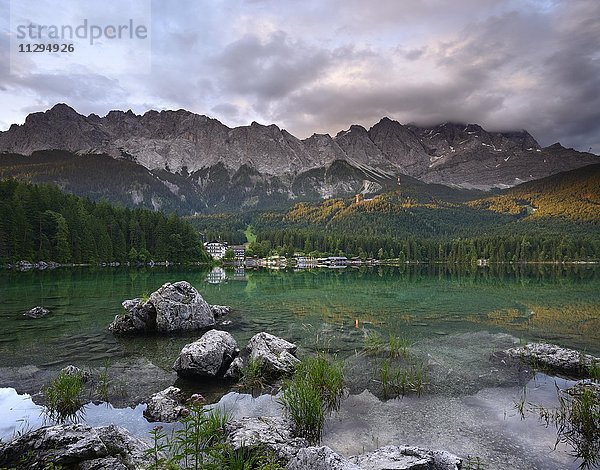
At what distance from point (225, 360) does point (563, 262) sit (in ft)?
747

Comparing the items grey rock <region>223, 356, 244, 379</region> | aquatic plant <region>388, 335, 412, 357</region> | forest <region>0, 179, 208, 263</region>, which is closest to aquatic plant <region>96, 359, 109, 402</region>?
grey rock <region>223, 356, 244, 379</region>

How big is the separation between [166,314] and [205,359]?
11893 millimetres

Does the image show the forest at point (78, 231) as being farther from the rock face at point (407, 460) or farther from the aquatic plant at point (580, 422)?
the aquatic plant at point (580, 422)

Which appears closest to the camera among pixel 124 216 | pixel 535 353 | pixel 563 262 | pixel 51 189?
pixel 535 353

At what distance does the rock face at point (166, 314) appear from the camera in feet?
91.0

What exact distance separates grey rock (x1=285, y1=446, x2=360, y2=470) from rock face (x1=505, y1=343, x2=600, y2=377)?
1567 centimetres

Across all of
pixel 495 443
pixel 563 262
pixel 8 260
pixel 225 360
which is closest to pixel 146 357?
pixel 225 360

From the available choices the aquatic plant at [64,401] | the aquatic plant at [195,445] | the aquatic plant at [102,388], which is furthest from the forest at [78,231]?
the aquatic plant at [195,445]

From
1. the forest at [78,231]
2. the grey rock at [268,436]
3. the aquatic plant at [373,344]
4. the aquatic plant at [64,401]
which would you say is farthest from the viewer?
the forest at [78,231]

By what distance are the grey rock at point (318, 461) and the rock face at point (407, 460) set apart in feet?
3.07

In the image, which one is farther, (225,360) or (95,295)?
(95,295)

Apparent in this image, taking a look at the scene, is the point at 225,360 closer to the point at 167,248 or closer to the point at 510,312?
the point at 510,312

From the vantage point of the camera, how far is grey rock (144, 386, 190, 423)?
41.9 ft

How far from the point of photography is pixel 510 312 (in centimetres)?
3822
